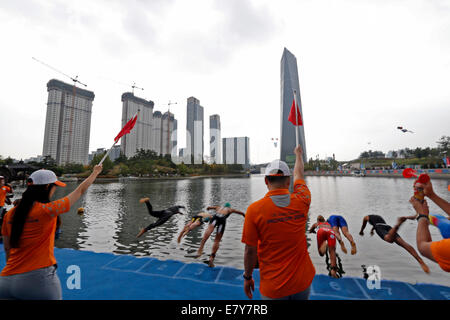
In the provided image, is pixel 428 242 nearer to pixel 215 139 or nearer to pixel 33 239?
pixel 33 239

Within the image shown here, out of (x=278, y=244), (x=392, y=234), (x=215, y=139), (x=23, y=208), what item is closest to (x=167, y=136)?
(x=215, y=139)

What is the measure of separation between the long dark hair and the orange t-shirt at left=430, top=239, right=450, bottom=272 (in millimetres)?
4098

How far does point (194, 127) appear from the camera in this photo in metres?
174

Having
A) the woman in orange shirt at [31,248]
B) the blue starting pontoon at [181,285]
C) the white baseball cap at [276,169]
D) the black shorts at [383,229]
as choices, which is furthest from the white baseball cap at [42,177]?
the black shorts at [383,229]

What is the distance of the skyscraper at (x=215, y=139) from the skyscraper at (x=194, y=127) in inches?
395

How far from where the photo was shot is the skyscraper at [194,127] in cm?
15509

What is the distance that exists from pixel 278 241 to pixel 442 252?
1.52 meters

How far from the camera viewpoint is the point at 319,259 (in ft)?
24.1

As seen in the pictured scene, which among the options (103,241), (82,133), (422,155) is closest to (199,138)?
(82,133)

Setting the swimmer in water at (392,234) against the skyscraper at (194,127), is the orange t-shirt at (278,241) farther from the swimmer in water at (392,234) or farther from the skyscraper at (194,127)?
the skyscraper at (194,127)

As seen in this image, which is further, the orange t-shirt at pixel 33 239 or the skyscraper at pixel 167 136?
the skyscraper at pixel 167 136

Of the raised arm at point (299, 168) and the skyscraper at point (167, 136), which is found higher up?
the skyscraper at point (167, 136)

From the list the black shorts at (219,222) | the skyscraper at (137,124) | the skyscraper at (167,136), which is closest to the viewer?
the black shorts at (219,222)
